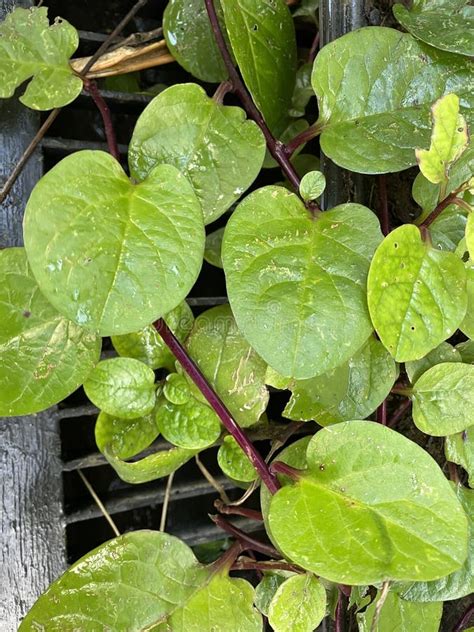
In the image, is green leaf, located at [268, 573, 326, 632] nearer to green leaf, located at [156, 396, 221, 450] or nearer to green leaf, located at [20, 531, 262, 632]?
green leaf, located at [20, 531, 262, 632]

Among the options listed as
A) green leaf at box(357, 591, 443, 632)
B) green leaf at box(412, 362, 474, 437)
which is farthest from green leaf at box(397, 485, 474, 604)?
green leaf at box(412, 362, 474, 437)

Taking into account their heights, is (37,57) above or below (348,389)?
above

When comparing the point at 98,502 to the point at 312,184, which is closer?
the point at 312,184

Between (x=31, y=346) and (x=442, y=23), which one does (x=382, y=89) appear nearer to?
(x=442, y=23)

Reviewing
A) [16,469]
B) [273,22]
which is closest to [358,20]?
[273,22]

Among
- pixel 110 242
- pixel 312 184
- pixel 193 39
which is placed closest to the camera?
pixel 110 242

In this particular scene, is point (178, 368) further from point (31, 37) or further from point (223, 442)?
point (31, 37)

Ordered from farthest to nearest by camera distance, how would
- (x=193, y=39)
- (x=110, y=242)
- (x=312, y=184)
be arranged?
1. (x=193, y=39)
2. (x=312, y=184)
3. (x=110, y=242)

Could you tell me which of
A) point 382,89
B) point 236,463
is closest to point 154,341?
point 236,463
